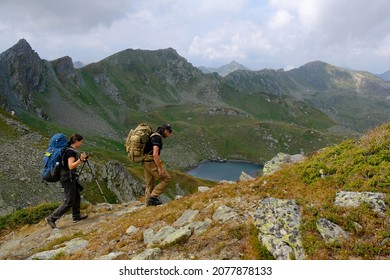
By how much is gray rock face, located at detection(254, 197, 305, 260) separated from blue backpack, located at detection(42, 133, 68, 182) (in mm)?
9779

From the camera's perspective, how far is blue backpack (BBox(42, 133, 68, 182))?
15516 mm

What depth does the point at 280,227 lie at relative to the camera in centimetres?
1052

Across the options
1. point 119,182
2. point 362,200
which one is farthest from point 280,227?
point 119,182

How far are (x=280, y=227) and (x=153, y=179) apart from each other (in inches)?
354

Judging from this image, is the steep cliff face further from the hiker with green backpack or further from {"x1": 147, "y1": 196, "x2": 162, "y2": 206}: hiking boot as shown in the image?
the hiker with green backpack

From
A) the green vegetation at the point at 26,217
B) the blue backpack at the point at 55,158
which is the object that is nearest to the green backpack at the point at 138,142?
the blue backpack at the point at 55,158

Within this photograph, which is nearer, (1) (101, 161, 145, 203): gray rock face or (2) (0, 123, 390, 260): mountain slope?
(2) (0, 123, 390, 260): mountain slope

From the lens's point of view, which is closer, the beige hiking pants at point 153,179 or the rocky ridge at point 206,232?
the rocky ridge at point 206,232

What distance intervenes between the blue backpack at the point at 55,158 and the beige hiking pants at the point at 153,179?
4.11m

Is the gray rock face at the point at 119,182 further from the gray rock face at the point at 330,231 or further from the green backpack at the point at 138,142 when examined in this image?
the gray rock face at the point at 330,231

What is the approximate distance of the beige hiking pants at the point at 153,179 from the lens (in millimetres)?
16875

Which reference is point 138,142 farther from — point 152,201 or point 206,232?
point 206,232

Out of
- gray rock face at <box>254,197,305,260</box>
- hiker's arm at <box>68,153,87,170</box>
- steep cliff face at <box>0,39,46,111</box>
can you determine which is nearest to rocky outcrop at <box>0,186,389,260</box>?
gray rock face at <box>254,197,305,260</box>
